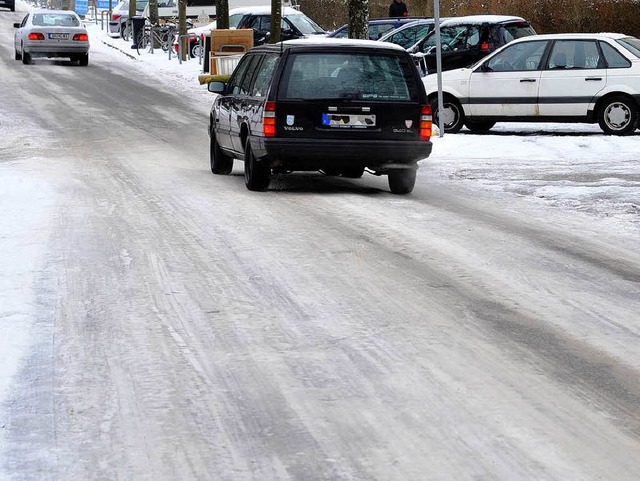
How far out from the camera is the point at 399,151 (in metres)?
13.9

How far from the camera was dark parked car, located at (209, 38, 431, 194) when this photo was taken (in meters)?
13.8

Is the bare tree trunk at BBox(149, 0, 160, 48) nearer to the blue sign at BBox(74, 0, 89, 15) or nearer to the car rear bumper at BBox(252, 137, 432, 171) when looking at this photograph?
the car rear bumper at BBox(252, 137, 432, 171)

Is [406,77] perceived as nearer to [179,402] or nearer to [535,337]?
[535,337]

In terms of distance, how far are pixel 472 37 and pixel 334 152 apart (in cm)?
1439

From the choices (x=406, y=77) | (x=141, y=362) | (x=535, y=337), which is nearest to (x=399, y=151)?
(x=406, y=77)

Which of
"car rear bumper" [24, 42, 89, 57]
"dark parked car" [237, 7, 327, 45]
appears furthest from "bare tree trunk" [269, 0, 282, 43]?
"car rear bumper" [24, 42, 89, 57]

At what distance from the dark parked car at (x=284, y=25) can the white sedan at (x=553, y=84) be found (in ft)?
56.7

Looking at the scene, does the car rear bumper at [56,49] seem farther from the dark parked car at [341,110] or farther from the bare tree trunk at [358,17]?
the dark parked car at [341,110]

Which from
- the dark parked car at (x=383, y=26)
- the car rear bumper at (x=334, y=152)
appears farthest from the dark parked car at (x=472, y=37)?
the car rear bumper at (x=334, y=152)

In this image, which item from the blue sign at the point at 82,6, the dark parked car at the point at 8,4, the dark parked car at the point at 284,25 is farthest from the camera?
the blue sign at the point at 82,6

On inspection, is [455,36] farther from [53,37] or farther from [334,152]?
[53,37]

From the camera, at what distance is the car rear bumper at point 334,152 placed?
45.1 ft

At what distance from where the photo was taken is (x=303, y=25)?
1574 inches

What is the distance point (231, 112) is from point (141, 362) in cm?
894
